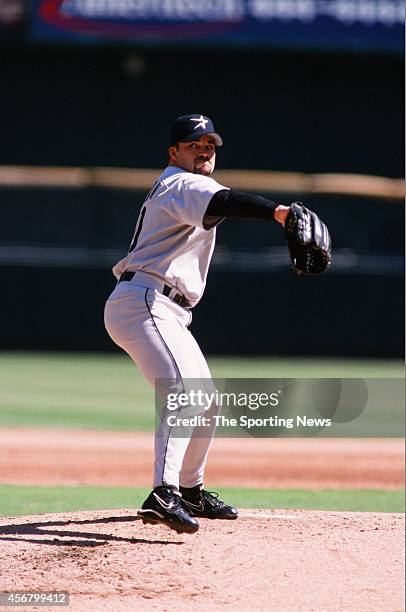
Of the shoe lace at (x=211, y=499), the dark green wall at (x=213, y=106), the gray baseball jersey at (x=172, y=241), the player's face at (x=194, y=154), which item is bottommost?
the shoe lace at (x=211, y=499)

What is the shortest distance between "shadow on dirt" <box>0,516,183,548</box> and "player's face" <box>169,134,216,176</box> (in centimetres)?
152

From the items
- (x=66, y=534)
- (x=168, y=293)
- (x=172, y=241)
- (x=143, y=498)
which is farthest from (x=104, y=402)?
(x=172, y=241)

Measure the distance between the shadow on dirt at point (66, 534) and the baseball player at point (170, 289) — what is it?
0.74 feet

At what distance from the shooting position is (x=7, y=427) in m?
9.51

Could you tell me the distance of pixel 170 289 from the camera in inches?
182

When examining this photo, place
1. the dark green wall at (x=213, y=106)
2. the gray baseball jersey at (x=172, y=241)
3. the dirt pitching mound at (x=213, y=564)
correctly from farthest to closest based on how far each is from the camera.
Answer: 1. the dark green wall at (x=213, y=106)
2. the gray baseball jersey at (x=172, y=241)
3. the dirt pitching mound at (x=213, y=564)

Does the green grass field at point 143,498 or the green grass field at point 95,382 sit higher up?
the green grass field at point 143,498

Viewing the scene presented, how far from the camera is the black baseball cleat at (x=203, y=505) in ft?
16.1

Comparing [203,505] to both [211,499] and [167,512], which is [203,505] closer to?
[211,499]

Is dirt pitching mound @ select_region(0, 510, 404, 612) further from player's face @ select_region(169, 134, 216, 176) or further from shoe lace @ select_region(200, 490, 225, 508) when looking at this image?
player's face @ select_region(169, 134, 216, 176)

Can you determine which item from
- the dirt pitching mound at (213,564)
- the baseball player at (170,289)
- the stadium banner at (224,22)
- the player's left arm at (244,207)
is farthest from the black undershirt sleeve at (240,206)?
the stadium banner at (224,22)

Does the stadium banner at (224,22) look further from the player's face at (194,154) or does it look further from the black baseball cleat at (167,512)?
the black baseball cleat at (167,512)

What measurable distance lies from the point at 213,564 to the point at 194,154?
5.41 feet

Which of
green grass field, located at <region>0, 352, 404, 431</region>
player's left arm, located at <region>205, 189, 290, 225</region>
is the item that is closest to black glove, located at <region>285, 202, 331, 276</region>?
player's left arm, located at <region>205, 189, 290, 225</region>
